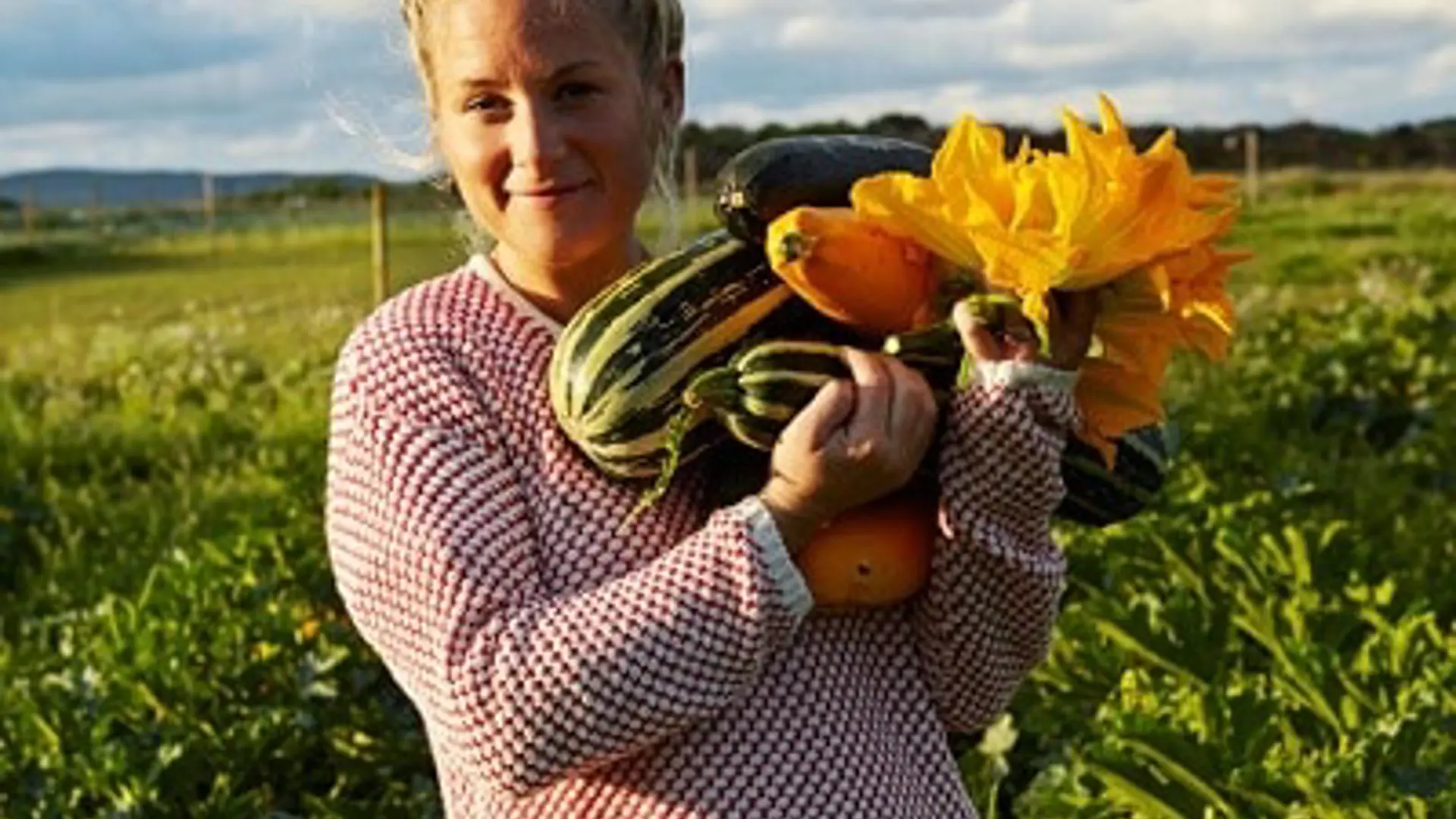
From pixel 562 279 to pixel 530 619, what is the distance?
39 centimetres

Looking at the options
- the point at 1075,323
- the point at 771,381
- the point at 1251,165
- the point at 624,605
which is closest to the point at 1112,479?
the point at 1075,323

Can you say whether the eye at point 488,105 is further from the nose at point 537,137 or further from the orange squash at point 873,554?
the orange squash at point 873,554

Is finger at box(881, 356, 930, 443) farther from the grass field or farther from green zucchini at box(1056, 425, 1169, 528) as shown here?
the grass field

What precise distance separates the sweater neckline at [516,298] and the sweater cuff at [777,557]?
1.04 feet

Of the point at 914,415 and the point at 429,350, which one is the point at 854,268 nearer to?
the point at 914,415

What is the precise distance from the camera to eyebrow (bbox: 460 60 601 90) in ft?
8.40

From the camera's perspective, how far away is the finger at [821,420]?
7.80 ft

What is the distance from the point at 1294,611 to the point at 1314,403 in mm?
3955

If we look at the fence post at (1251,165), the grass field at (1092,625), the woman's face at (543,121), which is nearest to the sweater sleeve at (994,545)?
the woman's face at (543,121)

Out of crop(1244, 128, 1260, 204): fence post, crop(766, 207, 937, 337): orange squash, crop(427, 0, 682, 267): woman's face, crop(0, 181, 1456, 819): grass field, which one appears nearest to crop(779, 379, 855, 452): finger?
crop(766, 207, 937, 337): orange squash

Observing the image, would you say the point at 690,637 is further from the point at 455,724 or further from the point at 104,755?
the point at 104,755

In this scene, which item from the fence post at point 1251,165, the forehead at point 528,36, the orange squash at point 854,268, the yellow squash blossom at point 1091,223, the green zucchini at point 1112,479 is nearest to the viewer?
the yellow squash blossom at point 1091,223

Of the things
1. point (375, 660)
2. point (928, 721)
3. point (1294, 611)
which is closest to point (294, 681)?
point (375, 660)

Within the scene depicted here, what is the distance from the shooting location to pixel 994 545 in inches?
99.7
